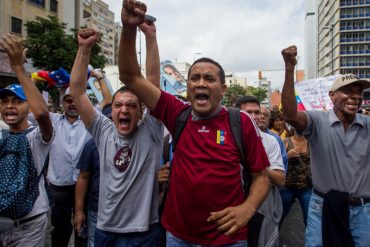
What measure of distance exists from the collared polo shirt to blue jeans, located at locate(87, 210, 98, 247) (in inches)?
34.2

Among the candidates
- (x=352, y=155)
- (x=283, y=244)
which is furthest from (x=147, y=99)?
(x=283, y=244)

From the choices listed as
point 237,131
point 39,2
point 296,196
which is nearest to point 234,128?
point 237,131

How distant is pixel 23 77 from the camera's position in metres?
2.68

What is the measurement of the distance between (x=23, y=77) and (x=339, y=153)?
8.28ft

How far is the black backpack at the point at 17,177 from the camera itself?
2.60m

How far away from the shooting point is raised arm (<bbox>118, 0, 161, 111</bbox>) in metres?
2.18

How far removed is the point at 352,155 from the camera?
3121 mm

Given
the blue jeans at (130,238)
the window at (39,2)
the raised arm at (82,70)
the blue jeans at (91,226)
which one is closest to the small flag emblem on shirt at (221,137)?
the blue jeans at (130,238)

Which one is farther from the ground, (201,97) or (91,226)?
(201,97)

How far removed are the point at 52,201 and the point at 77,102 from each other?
212cm

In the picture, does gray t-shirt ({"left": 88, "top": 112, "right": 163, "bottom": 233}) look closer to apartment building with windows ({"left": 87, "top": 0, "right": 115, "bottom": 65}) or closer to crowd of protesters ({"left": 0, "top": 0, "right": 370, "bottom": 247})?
crowd of protesters ({"left": 0, "top": 0, "right": 370, "bottom": 247})

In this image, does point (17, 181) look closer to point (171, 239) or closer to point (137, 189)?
point (137, 189)

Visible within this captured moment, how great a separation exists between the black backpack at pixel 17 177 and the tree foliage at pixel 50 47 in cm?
2040

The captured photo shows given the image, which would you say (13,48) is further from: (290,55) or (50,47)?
(50,47)
